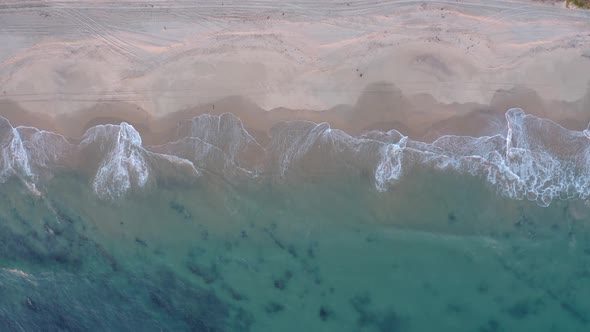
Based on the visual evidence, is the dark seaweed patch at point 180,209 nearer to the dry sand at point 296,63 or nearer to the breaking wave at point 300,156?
the breaking wave at point 300,156

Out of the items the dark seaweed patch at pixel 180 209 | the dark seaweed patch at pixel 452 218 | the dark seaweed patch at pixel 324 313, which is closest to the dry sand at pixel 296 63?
the dark seaweed patch at pixel 180 209

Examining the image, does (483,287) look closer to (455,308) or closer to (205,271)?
(455,308)

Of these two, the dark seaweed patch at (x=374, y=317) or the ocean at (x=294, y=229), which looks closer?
the ocean at (x=294, y=229)

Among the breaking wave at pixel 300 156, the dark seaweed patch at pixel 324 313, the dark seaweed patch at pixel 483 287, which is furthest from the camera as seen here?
the dark seaweed patch at pixel 324 313

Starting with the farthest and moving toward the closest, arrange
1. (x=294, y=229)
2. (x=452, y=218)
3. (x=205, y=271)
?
(x=205, y=271) → (x=294, y=229) → (x=452, y=218)

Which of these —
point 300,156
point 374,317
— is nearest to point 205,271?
point 300,156

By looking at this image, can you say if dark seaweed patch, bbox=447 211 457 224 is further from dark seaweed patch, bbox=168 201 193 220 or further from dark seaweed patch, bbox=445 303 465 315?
dark seaweed patch, bbox=168 201 193 220
